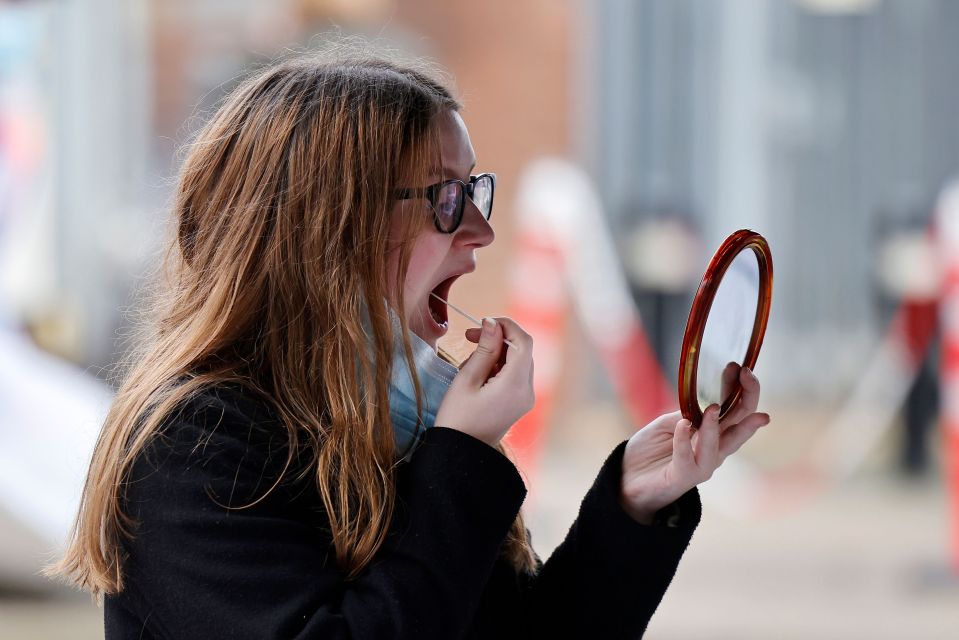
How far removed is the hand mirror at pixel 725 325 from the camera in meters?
1.09

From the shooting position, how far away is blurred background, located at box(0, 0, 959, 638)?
5.43 m

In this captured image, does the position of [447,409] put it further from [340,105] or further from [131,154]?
[131,154]

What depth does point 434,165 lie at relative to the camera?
115 cm

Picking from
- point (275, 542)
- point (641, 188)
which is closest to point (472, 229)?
point (275, 542)

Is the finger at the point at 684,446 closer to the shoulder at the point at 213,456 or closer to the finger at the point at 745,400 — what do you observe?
the finger at the point at 745,400

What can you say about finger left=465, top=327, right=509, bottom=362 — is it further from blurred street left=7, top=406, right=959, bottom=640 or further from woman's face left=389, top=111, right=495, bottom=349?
blurred street left=7, top=406, right=959, bottom=640

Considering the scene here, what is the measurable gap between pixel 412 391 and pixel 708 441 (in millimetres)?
272

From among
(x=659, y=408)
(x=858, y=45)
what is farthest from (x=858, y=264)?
(x=659, y=408)

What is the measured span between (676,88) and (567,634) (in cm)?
632

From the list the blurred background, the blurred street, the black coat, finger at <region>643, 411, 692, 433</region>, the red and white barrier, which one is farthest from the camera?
the blurred background

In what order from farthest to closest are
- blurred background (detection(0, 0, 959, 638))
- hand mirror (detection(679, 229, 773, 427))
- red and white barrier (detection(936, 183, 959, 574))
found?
blurred background (detection(0, 0, 959, 638)) → red and white barrier (detection(936, 183, 959, 574)) → hand mirror (detection(679, 229, 773, 427))

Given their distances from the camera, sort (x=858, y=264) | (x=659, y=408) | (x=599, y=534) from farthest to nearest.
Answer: (x=858, y=264), (x=659, y=408), (x=599, y=534)

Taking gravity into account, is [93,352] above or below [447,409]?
below

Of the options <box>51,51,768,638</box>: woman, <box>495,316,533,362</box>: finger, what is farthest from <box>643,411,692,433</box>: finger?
<box>495,316,533,362</box>: finger
